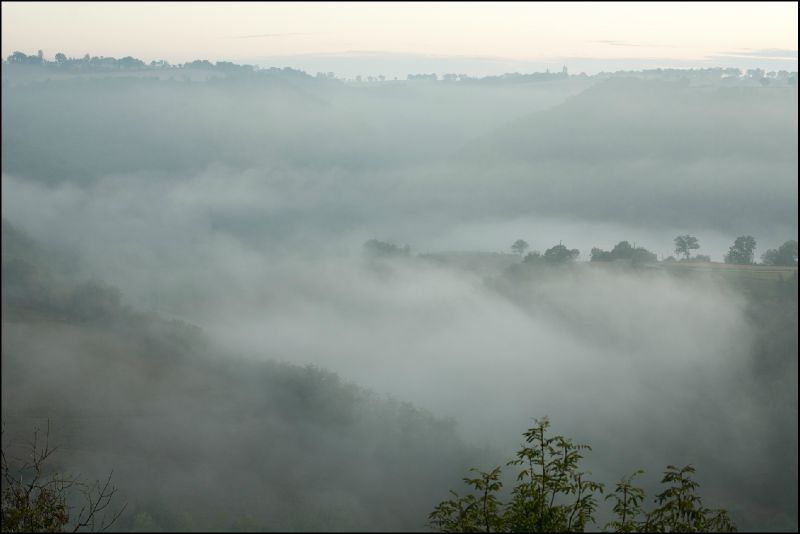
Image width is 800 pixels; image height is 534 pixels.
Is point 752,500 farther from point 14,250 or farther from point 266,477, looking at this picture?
point 14,250

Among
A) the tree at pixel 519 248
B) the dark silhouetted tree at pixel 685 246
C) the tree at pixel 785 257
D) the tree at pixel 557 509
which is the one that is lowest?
the tree at pixel 557 509

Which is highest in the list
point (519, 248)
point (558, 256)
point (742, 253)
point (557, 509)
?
point (519, 248)

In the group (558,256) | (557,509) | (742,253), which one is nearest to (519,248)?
(558,256)

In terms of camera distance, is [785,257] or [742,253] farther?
[742,253]

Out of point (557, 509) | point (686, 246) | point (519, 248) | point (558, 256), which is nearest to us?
Answer: point (557, 509)

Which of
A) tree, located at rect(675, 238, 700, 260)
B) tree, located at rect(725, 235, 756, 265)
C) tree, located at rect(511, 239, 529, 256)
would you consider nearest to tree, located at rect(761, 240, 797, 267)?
tree, located at rect(725, 235, 756, 265)

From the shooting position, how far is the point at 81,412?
42.9 metres

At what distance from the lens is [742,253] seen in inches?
2918

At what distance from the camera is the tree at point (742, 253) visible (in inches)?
2875

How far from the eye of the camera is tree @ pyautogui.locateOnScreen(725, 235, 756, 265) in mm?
73012

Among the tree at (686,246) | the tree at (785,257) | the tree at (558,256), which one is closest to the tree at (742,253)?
the tree at (785,257)

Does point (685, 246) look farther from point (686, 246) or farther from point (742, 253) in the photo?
point (742, 253)

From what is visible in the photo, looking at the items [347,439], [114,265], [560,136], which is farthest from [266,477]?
[560,136]

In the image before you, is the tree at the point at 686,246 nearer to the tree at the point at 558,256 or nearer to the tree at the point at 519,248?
the tree at the point at 558,256
